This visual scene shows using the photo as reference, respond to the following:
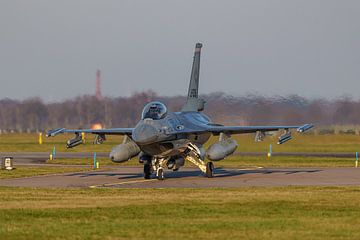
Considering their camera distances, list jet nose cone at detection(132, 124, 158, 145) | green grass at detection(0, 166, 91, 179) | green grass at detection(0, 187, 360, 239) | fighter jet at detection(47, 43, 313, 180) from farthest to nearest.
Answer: green grass at detection(0, 166, 91, 179)
fighter jet at detection(47, 43, 313, 180)
jet nose cone at detection(132, 124, 158, 145)
green grass at detection(0, 187, 360, 239)

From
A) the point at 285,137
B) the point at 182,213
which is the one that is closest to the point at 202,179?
the point at 285,137

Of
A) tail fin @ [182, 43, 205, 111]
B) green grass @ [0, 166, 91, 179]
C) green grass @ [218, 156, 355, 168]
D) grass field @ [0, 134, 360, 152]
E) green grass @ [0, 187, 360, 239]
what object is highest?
tail fin @ [182, 43, 205, 111]

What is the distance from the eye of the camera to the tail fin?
4322 centimetres

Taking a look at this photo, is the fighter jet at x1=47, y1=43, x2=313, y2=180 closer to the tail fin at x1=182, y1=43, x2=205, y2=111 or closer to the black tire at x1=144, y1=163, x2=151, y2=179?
the black tire at x1=144, y1=163, x2=151, y2=179

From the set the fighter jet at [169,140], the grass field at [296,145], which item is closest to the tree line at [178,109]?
the grass field at [296,145]

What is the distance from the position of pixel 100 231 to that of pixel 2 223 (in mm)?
3116

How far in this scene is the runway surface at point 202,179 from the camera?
114 ft

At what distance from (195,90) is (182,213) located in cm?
2187

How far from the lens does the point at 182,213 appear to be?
892 inches

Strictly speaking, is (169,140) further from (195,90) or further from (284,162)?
(284,162)

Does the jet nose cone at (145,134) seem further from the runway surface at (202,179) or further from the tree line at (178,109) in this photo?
the tree line at (178,109)

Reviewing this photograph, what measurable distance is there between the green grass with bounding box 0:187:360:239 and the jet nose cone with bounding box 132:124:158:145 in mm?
4357

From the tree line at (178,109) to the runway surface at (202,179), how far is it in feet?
43.2

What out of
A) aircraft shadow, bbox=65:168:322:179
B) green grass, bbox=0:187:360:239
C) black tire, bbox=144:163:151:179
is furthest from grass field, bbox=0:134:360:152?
green grass, bbox=0:187:360:239
